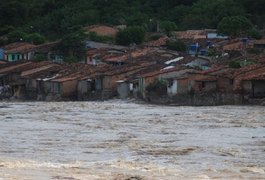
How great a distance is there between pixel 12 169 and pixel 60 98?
33582 mm

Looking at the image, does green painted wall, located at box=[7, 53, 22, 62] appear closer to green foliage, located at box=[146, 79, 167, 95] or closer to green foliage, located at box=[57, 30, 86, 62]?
green foliage, located at box=[57, 30, 86, 62]

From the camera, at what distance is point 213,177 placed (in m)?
17.0

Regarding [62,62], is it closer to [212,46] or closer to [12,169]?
[212,46]

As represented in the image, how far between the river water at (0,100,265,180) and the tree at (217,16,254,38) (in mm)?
23867

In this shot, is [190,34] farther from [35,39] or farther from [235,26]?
[35,39]

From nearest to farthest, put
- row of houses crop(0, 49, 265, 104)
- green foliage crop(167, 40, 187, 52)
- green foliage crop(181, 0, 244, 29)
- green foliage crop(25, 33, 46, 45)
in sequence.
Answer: row of houses crop(0, 49, 265, 104) < green foliage crop(167, 40, 187, 52) < green foliage crop(181, 0, 244, 29) < green foliage crop(25, 33, 46, 45)

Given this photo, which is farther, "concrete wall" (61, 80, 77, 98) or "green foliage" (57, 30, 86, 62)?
"green foliage" (57, 30, 86, 62)

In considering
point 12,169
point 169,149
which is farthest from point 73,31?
point 12,169

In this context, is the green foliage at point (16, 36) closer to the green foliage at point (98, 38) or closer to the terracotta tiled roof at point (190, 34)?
the green foliage at point (98, 38)

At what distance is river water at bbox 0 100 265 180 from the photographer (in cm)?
1770

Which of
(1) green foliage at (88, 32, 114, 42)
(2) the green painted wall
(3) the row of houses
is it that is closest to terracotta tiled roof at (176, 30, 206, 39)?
(1) green foliage at (88, 32, 114, 42)

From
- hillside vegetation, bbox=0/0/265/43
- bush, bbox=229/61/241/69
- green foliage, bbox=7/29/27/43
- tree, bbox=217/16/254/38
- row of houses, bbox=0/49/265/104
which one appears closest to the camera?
row of houses, bbox=0/49/265/104

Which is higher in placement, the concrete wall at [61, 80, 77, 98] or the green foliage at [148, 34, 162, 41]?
the green foliage at [148, 34, 162, 41]

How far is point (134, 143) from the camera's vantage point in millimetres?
23953
